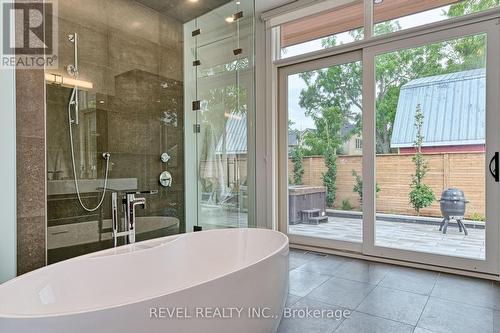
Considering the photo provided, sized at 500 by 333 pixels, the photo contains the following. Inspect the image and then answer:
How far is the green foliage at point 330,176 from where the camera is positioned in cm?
362

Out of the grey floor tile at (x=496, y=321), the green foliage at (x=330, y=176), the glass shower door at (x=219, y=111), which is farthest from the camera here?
the green foliage at (x=330, y=176)

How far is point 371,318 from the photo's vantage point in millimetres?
2057

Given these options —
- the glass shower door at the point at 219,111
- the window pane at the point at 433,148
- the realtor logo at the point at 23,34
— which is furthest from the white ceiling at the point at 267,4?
the realtor logo at the point at 23,34

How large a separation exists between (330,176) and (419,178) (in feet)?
3.07

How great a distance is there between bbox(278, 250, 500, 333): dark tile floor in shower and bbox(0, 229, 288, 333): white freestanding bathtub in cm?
52

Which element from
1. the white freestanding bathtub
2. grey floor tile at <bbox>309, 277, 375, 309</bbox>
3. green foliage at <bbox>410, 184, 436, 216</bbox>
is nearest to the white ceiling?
green foliage at <bbox>410, 184, 436, 216</bbox>

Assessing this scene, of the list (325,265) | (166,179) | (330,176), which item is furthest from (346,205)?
(166,179)

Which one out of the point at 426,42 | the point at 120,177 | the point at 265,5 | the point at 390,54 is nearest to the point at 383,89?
the point at 390,54

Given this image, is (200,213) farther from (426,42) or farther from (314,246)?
(426,42)

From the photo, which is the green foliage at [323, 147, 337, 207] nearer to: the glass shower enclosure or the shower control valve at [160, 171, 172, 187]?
the glass shower enclosure

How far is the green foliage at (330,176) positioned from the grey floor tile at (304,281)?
103 cm

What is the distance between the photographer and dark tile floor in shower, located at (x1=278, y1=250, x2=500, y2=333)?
6.41 ft

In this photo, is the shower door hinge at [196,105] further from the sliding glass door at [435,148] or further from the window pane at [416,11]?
the window pane at [416,11]

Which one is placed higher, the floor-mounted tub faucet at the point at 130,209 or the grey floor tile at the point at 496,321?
the floor-mounted tub faucet at the point at 130,209
